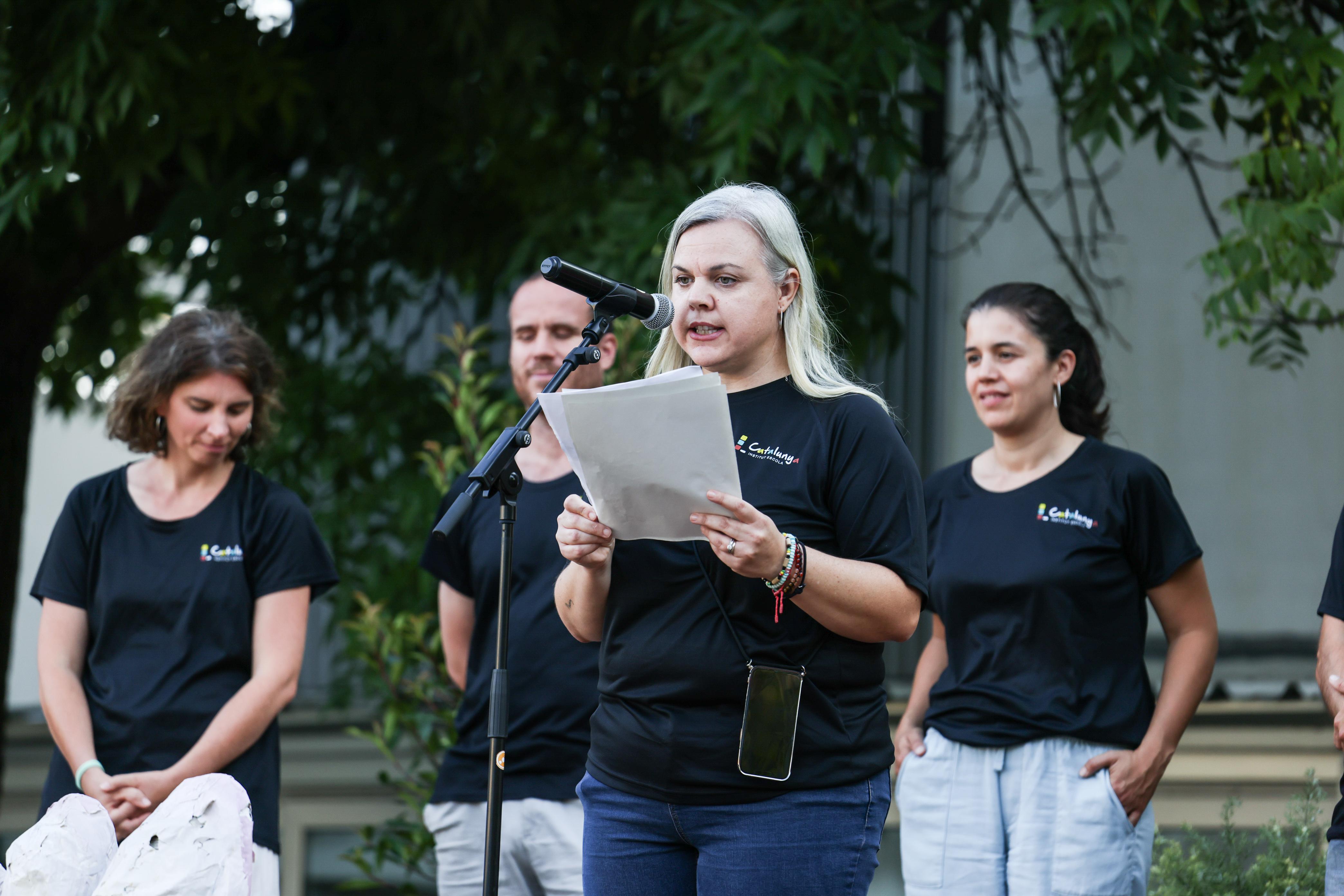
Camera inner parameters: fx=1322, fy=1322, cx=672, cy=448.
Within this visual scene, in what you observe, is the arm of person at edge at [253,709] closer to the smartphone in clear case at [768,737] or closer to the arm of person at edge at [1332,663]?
the smartphone in clear case at [768,737]

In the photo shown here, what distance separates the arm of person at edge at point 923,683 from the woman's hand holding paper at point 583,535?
1297mm

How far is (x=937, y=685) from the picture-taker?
287 centimetres

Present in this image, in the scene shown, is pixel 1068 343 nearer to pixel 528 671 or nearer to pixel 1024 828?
pixel 1024 828

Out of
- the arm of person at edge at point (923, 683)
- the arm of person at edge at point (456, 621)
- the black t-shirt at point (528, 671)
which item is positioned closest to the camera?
the black t-shirt at point (528, 671)

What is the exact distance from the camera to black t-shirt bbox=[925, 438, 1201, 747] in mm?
2682

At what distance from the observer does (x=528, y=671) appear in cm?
285

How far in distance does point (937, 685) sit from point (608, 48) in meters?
2.67

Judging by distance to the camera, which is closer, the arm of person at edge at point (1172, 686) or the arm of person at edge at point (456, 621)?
the arm of person at edge at point (1172, 686)

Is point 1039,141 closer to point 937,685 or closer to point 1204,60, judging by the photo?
point 1204,60

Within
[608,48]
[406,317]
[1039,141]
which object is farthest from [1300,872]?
[406,317]

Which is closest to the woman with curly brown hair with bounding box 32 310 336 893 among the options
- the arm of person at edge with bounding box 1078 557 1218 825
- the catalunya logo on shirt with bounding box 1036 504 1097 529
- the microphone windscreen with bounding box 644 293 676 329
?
the microphone windscreen with bounding box 644 293 676 329

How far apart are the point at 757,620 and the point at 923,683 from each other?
1.29m

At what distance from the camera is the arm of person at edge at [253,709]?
8.68ft

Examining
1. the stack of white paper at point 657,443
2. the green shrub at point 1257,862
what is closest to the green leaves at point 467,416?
the stack of white paper at point 657,443
